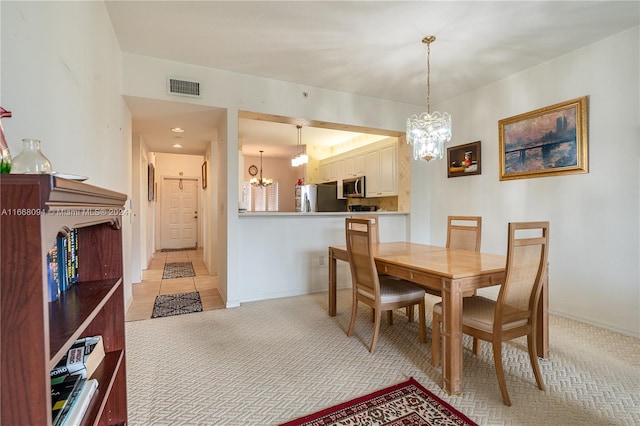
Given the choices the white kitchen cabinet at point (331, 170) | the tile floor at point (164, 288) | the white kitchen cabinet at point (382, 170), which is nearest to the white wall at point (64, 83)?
the tile floor at point (164, 288)

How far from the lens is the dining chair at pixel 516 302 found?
1677 mm

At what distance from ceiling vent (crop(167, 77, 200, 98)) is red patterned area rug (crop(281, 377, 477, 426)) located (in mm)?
3080

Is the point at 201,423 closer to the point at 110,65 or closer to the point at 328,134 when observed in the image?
the point at 110,65

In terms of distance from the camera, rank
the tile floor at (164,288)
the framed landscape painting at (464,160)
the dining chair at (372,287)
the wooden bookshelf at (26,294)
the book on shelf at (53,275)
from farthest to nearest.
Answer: the framed landscape painting at (464,160)
the tile floor at (164,288)
the dining chair at (372,287)
the book on shelf at (53,275)
the wooden bookshelf at (26,294)

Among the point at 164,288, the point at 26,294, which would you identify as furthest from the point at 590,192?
the point at 164,288

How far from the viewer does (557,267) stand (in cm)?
308

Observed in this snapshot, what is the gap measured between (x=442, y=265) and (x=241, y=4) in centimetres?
239

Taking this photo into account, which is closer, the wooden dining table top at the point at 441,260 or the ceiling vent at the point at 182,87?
the wooden dining table top at the point at 441,260

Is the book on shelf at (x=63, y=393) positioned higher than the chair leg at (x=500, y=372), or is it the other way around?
the book on shelf at (x=63, y=393)

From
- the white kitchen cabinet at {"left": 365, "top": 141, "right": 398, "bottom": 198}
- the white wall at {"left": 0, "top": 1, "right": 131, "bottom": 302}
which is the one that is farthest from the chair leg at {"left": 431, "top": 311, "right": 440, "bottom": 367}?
the white kitchen cabinet at {"left": 365, "top": 141, "right": 398, "bottom": 198}

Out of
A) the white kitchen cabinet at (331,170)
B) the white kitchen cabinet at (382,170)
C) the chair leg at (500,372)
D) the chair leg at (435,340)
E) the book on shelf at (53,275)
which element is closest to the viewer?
the book on shelf at (53,275)

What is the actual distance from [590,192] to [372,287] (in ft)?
7.60

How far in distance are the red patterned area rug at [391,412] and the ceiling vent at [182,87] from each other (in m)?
3.08

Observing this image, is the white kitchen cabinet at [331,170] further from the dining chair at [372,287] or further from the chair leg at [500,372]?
the chair leg at [500,372]
